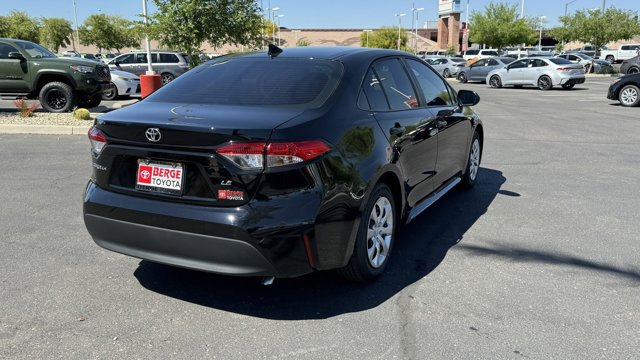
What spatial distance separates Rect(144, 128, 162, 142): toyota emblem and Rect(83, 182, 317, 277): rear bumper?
369 mm

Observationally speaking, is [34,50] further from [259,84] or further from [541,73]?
[541,73]

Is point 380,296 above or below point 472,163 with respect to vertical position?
below

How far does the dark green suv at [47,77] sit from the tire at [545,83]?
2005cm

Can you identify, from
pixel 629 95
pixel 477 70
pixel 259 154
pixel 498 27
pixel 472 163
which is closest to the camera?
pixel 259 154

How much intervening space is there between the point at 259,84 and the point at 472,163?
3.47 m

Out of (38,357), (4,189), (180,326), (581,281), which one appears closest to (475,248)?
(581,281)

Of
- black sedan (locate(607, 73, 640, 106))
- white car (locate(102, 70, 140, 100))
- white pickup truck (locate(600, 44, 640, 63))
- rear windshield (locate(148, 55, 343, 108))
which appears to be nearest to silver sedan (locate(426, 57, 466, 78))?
black sedan (locate(607, 73, 640, 106))

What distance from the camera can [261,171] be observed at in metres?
2.98

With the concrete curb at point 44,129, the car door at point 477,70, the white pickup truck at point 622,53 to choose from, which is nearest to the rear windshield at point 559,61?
the car door at point 477,70

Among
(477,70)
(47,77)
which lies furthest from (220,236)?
(477,70)

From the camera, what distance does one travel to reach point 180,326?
325cm

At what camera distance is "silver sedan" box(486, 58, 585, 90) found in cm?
2438

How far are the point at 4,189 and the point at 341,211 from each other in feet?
15.9

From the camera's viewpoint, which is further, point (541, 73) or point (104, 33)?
point (104, 33)
